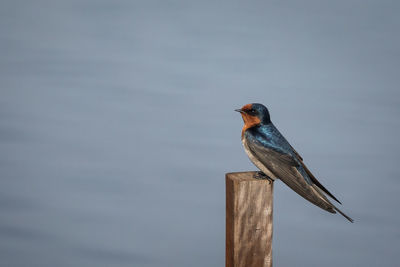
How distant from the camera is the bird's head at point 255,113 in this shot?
310cm

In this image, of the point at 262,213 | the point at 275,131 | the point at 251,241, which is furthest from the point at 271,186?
the point at 275,131

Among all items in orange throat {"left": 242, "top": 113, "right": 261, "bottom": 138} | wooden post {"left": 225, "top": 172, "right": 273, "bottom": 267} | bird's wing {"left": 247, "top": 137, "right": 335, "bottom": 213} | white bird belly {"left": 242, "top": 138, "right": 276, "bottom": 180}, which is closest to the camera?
wooden post {"left": 225, "top": 172, "right": 273, "bottom": 267}

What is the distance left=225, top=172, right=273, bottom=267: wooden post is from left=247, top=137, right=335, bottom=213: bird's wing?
282 mm

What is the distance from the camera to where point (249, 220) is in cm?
270

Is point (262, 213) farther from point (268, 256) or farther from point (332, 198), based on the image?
point (332, 198)

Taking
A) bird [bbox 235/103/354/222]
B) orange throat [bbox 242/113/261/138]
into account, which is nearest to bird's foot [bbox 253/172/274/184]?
bird [bbox 235/103/354/222]

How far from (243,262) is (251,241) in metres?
0.14

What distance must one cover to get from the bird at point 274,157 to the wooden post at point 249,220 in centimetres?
21

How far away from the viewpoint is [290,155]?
308 centimetres

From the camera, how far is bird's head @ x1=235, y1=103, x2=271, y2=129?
122 inches

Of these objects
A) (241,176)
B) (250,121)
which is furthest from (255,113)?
(241,176)

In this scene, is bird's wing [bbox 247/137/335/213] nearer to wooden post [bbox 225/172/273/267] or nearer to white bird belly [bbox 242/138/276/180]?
white bird belly [bbox 242/138/276/180]

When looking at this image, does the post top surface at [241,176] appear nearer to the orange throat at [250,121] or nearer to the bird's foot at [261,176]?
the bird's foot at [261,176]

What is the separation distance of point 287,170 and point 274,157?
131 millimetres
